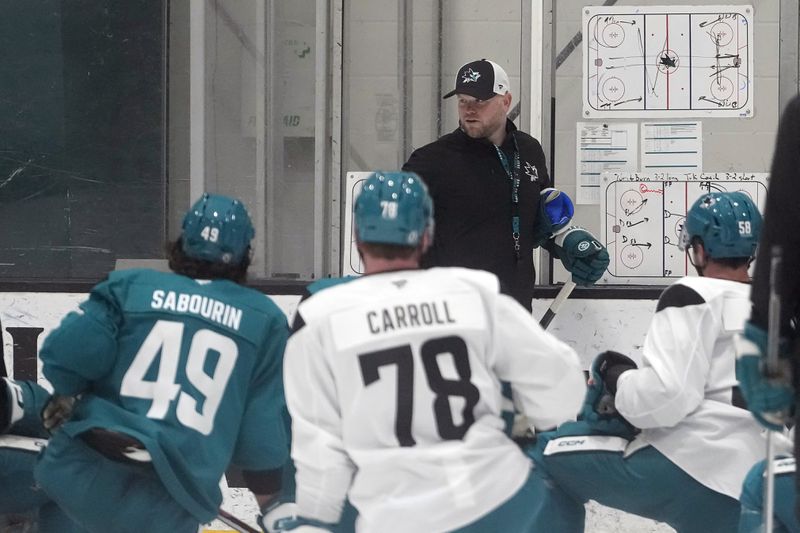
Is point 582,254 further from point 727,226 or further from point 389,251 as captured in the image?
point 389,251

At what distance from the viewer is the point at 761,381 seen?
6.38 ft

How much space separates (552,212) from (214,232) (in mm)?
1465

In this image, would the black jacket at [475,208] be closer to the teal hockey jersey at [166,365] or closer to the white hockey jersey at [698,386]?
the white hockey jersey at [698,386]

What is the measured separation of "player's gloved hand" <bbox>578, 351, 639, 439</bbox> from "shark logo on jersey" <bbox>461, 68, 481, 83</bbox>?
114cm

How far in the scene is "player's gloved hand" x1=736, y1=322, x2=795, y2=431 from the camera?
1931 mm

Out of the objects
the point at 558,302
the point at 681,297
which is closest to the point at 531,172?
the point at 558,302

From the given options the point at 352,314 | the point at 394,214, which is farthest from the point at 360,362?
the point at 394,214

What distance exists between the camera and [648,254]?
4395 mm

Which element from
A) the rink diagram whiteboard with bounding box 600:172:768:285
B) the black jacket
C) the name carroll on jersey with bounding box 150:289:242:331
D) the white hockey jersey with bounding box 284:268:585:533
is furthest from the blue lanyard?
the white hockey jersey with bounding box 284:268:585:533

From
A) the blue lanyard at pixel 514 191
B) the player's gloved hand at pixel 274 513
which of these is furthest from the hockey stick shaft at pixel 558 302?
the player's gloved hand at pixel 274 513

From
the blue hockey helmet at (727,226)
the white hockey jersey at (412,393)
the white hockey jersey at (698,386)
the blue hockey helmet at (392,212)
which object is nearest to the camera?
the white hockey jersey at (412,393)

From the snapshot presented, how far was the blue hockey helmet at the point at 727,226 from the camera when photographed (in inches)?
110

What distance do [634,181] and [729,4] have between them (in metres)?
0.72

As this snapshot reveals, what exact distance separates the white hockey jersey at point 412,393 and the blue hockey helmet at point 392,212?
7 cm
